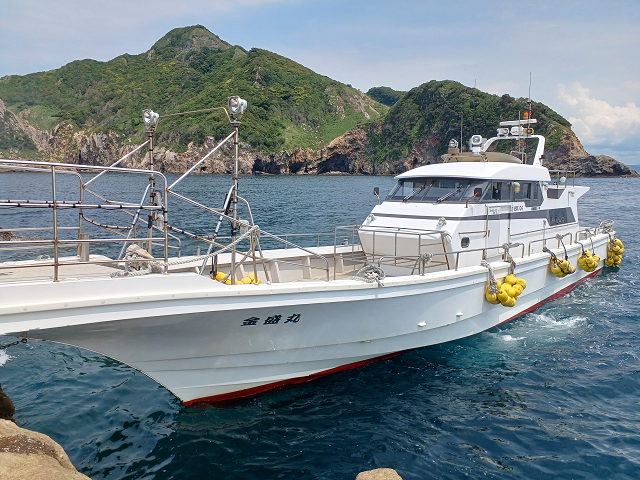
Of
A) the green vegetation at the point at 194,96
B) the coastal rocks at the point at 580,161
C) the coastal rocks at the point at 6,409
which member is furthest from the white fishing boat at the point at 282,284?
the green vegetation at the point at 194,96

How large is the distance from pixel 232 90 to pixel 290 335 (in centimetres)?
13931

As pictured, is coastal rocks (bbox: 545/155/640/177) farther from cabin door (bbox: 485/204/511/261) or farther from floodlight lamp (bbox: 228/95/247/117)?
floodlight lamp (bbox: 228/95/247/117)

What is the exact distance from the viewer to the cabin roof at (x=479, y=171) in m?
11.3

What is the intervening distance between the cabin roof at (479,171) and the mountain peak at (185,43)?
195 m

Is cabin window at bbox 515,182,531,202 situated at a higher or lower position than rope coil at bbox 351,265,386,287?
higher

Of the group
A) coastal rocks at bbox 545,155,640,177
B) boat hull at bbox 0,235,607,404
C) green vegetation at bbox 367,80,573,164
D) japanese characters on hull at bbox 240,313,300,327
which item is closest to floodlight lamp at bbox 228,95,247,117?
boat hull at bbox 0,235,607,404

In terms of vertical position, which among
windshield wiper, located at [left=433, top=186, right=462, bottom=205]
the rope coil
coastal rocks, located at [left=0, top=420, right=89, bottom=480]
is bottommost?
coastal rocks, located at [left=0, top=420, right=89, bottom=480]

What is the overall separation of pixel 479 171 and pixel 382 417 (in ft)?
21.1

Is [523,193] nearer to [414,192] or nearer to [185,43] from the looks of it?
[414,192]

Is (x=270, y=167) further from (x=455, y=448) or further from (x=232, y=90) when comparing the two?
(x=455, y=448)

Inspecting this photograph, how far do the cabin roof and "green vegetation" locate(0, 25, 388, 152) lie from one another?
10204cm

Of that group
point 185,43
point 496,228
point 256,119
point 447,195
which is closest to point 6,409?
point 447,195

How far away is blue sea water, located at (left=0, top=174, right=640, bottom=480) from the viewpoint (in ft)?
21.7

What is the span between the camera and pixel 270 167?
119062 mm
